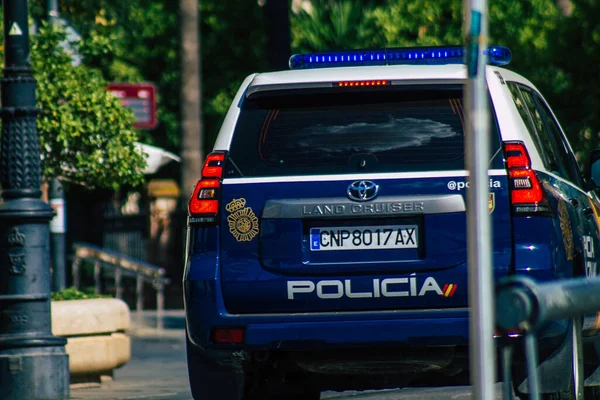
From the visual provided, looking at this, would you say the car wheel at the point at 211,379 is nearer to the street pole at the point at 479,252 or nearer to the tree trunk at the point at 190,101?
the street pole at the point at 479,252

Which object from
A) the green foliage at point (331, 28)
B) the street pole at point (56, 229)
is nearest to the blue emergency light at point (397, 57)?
the street pole at point (56, 229)

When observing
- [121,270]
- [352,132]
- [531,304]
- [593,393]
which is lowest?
[121,270]

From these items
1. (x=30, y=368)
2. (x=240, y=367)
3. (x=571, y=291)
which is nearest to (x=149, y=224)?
(x=30, y=368)

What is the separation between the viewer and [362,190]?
264 inches

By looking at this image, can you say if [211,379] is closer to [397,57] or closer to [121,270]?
[397,57]

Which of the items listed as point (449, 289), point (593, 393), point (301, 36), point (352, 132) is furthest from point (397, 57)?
point (301, 36)

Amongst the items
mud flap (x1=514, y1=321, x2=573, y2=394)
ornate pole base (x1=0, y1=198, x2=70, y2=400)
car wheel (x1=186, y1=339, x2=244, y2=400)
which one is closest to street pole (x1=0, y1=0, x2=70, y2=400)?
ornate pole base (x1=0, y1=198, x2=70, y2=400)

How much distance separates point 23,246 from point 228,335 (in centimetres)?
347

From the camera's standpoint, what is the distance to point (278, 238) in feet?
22.2

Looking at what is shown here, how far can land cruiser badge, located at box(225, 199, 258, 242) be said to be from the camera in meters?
6.81

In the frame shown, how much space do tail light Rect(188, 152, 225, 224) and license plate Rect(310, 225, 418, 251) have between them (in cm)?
52

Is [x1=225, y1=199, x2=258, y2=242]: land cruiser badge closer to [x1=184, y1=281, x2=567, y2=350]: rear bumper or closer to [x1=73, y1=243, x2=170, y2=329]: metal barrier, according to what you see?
[x1=184, y1=281, x2=567, y2=350]: rear bumper

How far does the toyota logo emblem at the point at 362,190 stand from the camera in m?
6.69

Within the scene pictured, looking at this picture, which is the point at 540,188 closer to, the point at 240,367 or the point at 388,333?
the point at 388,333
